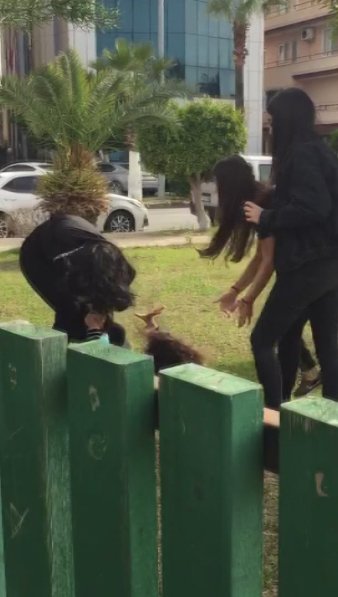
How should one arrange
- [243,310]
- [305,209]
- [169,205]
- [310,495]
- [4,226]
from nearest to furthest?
[310,495] → [305,209] → [243,310] → [4,226] → [169,205]

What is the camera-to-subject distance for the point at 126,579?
156cm

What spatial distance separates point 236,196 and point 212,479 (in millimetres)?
3140

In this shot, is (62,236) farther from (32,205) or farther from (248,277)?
(32,205)

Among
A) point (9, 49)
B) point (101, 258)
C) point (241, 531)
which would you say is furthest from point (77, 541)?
point (9, 49)

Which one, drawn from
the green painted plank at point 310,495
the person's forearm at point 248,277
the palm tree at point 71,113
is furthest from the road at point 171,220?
the green painted plank at point 310,495

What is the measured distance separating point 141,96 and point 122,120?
0.95 meters

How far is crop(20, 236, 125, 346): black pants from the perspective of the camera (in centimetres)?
355

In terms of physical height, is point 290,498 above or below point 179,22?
below

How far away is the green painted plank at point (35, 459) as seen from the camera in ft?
5.41

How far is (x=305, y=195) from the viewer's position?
3.78 metres

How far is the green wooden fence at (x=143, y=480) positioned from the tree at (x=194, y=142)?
14.8 m

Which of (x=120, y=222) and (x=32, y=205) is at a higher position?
(x=32, y=205)

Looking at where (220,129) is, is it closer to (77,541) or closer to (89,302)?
(89,302)

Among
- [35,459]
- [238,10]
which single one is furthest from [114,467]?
[238,10]
